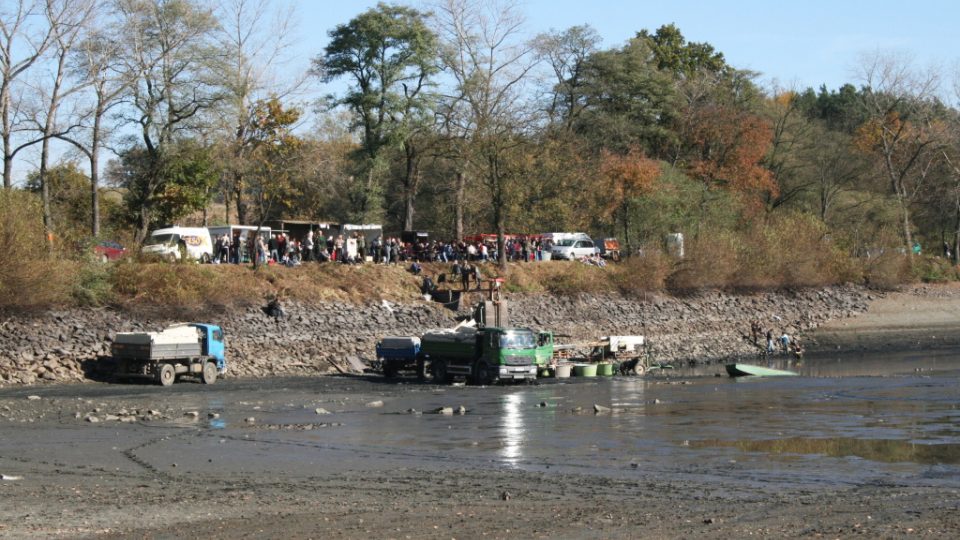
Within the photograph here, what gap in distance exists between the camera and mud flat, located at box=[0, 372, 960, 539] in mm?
14852

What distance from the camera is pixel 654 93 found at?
8412 centimetres

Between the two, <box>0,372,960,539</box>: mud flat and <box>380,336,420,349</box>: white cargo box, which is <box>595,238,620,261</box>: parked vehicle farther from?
<box>0,372,960,539</box>: mud flat

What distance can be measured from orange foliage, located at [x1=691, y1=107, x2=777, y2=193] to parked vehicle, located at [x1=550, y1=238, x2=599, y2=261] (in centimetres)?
1715

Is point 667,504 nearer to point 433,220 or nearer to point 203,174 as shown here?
point 203,174

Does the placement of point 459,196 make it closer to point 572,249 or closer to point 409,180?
point 409,180

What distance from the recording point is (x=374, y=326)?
54.5 m

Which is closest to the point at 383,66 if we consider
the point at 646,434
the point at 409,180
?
the point at 409,180

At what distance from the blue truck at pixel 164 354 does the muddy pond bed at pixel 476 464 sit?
1877 millimetres

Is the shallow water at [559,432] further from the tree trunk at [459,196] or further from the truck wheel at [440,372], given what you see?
the tree trunk at [459,196]

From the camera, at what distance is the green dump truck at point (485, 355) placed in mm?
41844

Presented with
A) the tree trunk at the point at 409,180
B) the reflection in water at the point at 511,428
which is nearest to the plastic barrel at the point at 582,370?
the reflection in water at the point at 511,428

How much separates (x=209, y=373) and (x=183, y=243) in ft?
50.5

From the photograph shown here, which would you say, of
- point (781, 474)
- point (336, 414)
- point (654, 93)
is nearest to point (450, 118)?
point (654, 93)

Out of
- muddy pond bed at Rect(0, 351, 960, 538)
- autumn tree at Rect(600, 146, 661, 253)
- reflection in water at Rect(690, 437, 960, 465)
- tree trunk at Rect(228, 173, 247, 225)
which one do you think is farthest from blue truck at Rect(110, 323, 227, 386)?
autumn tree at Rect(600, 146, 661, 253)
